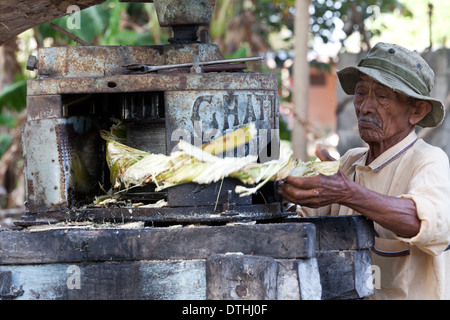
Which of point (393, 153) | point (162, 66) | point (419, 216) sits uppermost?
point (162, 66)

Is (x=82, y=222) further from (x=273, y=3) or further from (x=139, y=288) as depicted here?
(x=273, y=3)

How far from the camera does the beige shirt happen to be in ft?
9.11

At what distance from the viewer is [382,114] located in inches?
132

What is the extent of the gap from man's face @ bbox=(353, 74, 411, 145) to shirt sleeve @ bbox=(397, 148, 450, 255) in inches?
17.0

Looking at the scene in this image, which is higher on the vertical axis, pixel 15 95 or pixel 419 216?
pixel 15 95

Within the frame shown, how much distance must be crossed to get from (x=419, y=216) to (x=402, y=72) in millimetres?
893

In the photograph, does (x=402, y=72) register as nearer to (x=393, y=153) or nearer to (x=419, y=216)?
(x=393, y=153)

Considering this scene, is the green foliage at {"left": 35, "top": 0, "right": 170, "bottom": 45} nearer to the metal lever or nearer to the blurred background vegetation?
the blurred background vegetation

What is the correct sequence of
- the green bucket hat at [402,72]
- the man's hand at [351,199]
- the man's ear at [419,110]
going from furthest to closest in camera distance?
the man's ear at [419,110]
the green bucket hat at [402,72]
the man's hand at [351,199]

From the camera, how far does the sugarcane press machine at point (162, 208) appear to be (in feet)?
7.79

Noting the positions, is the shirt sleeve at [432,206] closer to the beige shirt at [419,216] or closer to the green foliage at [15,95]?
the beige shirt at [419,216]

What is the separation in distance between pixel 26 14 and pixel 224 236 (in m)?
1.42

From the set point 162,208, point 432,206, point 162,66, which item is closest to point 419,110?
point 432,206

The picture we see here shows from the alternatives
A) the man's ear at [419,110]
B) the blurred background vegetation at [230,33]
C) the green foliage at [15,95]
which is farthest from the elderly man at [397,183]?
the green foliage at [15,95]
